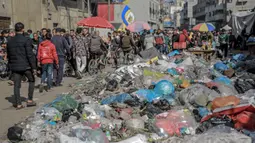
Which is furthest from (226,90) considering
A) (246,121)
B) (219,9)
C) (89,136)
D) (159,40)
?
(219,9)

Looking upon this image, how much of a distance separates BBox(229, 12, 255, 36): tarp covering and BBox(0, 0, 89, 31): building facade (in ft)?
41.9

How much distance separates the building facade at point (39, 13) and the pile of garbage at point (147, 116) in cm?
1252

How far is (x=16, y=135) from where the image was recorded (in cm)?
500

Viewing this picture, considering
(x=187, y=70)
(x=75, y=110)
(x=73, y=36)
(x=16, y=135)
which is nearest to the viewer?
(x=16, y=135)

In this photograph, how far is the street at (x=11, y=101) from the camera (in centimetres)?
598

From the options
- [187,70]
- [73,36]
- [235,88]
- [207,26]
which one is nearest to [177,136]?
[235,88]

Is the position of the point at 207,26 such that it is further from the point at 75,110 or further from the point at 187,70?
the point at 75,110

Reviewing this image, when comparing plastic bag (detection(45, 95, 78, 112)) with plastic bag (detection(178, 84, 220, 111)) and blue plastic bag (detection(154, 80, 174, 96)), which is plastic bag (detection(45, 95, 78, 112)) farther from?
plastic bag (detection(178, 84, 220, 111))

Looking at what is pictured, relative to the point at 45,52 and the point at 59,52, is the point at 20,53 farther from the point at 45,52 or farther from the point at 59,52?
the point at 59,52

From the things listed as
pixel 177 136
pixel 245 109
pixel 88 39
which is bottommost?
pixel 177 136

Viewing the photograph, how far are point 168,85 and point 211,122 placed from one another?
2177 millimetres

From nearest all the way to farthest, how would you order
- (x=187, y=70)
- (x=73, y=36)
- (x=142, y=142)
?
(x=142, y=142) → (x=187, y=70) → (x=73, y=36)

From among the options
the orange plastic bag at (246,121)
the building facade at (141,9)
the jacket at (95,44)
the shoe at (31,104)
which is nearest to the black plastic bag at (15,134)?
the shoe at (31,104)

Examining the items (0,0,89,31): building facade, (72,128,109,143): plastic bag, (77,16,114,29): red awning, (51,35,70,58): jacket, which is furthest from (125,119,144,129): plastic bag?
(0,0,89,31): building facade
